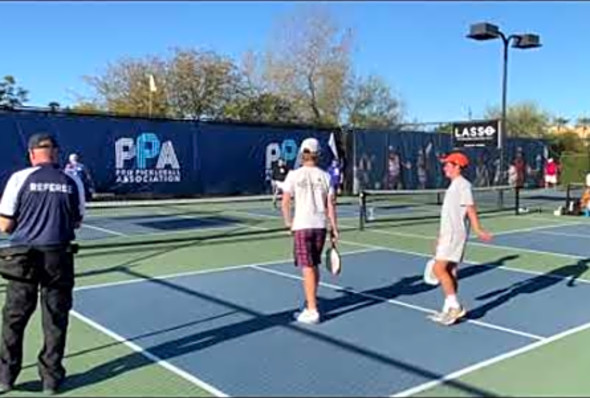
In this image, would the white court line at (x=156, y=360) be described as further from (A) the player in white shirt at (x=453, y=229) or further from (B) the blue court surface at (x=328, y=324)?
(A) the player in white shirt at (x=453, y=229)

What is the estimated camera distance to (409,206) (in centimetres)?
2133

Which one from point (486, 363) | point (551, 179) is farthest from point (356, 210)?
point (551, 179)

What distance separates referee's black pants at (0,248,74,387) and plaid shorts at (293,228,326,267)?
2317 mm

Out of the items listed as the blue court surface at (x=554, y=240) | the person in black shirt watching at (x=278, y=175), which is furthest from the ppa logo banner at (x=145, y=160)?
the blue court surface at (x=554, y=240)

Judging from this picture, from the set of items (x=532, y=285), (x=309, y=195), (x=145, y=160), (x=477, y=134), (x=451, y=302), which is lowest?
(x=532, y=285)

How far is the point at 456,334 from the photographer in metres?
6.24

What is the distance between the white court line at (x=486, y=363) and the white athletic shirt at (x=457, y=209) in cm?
113

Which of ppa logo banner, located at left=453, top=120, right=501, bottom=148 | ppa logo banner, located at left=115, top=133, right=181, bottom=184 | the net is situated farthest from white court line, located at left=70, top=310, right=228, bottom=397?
ppa logo banner, located at left=453, top=120, right=501, bottom=148

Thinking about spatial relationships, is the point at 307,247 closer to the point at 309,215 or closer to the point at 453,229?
the point at 309,215

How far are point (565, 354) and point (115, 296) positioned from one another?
14.7 feet

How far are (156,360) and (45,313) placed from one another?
40.0 inches

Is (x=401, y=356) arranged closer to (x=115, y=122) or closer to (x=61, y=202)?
(x=61, y=202)

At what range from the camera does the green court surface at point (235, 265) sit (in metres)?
4.82

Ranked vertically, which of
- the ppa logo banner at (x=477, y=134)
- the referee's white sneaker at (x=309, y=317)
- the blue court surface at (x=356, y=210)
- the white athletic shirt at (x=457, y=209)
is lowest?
the referee's white sneaker at (x=309, y=317)
